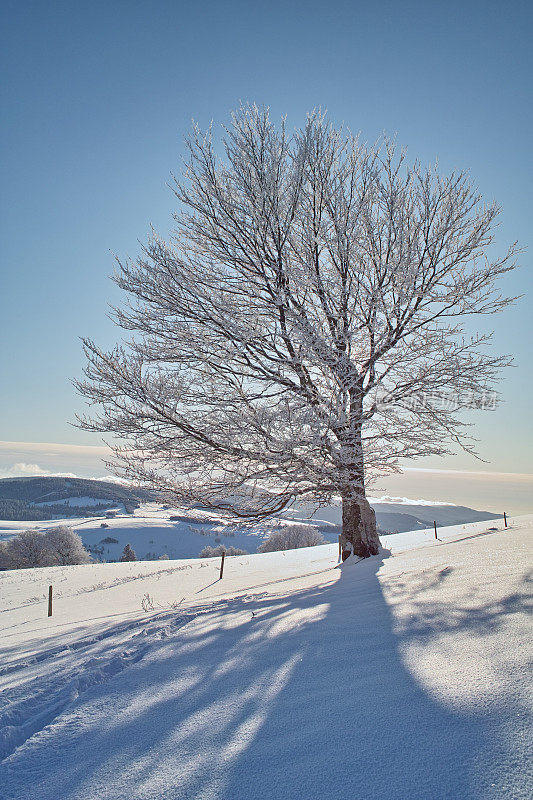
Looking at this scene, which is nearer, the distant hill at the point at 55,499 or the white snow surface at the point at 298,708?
the white snow surface at the point at 298,708

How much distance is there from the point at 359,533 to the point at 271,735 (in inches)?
310

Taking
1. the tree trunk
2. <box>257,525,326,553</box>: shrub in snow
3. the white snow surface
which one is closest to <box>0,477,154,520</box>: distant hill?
<box>257,525,326,553</box>: shrub in snow

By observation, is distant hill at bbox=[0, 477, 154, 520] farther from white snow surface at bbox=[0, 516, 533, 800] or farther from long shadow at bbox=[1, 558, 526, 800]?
long shadow at bbox=[1, 558, 526, 800]

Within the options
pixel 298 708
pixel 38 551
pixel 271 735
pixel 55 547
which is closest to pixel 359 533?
pixel 298 708

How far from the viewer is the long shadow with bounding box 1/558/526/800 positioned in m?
1.43

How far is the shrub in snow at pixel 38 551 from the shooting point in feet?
117

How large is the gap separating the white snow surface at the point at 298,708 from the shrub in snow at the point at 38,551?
3843 cm

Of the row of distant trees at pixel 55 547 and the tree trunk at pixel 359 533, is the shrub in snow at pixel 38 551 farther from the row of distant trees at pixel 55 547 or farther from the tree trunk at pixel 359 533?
the tree trunk at pixel 359 533

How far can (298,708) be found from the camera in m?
1.98

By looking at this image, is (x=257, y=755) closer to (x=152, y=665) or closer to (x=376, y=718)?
(x=376, y=718)

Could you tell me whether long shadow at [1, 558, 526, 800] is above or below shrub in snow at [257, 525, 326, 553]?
above

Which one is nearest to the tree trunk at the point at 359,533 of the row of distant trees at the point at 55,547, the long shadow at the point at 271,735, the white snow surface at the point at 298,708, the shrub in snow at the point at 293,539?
the white snow surface at the point at 298,708

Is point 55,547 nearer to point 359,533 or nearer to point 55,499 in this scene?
point 359,533

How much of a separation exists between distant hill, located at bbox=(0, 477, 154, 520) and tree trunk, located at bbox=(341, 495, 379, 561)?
10868cm
